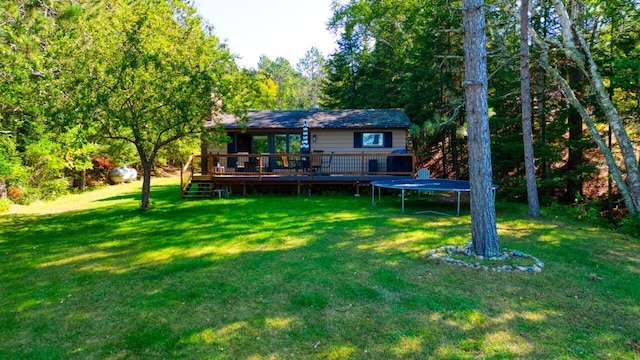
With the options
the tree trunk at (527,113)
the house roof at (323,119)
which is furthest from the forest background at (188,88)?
the house roof at (323,119)

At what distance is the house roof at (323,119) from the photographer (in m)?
14.7

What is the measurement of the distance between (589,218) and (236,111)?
9.88 m

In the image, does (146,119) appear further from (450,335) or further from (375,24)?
(375,24)

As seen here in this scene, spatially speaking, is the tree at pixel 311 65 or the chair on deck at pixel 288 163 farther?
the tree at pixel 311 65

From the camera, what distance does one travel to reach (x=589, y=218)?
9.17m

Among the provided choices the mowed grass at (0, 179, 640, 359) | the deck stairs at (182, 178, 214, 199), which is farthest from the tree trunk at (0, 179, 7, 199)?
the deck stairs at (182, 178, 214, 199)

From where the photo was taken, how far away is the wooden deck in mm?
13180

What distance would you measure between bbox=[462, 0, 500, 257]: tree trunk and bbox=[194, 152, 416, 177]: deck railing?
7445 millimetres

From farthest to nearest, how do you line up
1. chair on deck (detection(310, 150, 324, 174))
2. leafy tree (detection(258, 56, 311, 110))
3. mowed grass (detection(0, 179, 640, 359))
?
leafy tree (detection(258, 56, 311, 110)) < chair on deck (detection(310, 150, 324, 174)) < mowed grass (detection(0, 179, 640, 359))

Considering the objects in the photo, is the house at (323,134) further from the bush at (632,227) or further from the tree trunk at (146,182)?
the bush at (632,227)

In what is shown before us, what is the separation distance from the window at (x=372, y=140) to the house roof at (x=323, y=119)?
1.65ft

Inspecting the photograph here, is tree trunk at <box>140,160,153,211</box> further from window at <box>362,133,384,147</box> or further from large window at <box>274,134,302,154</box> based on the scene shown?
window at <box>362,133,384,147</box>

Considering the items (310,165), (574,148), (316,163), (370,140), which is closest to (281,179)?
(310,165)

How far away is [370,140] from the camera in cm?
1513
